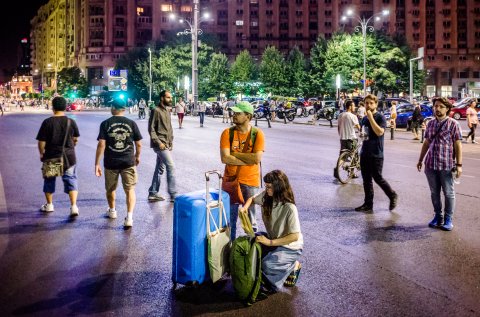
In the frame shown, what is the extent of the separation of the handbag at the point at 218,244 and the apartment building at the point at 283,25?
132 meters

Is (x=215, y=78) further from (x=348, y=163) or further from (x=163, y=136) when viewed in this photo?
(x=163, y=136)

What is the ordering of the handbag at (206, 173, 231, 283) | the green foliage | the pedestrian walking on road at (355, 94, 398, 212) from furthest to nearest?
the green foliage < the pedestrian walking on road at (355, 94, 398, 212) < the handbag at (206, 173, 231, 283)

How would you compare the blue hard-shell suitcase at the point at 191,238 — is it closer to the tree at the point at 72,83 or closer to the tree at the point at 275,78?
the tree at the point at 275,78

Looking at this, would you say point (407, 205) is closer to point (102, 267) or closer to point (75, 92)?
point (102, 267)

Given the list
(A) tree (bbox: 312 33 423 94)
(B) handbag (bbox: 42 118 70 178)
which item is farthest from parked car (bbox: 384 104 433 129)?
(B) handbag (bbox: 42 118 70 178)

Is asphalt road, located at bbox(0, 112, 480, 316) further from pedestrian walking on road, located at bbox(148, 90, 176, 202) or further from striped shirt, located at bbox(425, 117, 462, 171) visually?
striped shirt, located at bbox(425, 117, 462, 171)

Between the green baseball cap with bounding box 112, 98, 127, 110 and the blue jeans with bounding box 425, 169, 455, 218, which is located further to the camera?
the blue jeans with bounding box 425, 169, 455, 218

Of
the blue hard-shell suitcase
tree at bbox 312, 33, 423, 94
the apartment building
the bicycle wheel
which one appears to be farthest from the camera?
the apartment building

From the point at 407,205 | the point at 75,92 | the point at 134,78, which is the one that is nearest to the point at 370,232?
the point at 407,205

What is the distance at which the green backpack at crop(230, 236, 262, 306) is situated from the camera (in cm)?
479

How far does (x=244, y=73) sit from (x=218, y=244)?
9474 centimetres

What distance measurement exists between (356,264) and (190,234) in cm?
204

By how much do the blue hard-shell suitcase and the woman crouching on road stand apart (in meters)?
0.42

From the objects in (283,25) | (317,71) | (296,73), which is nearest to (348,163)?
(317,71)
